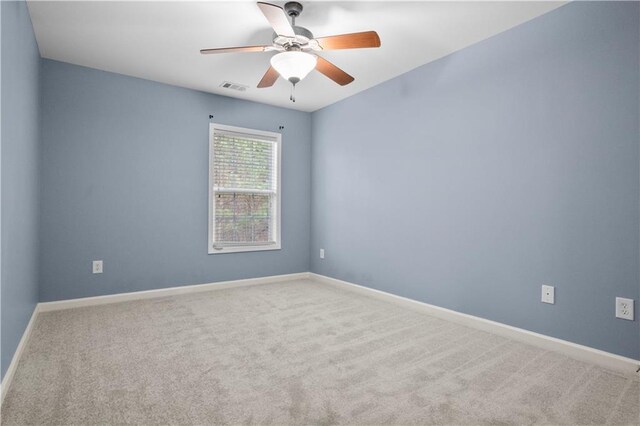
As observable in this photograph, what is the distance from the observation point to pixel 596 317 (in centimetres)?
220

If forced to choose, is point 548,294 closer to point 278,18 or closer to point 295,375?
point 295,375

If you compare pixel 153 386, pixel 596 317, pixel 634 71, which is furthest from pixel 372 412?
pixel 634 71

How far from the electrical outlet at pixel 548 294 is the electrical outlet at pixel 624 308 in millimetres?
347

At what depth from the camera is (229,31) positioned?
8.84 ft

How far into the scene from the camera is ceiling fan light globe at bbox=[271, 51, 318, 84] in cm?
231

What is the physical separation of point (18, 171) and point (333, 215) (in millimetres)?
3180

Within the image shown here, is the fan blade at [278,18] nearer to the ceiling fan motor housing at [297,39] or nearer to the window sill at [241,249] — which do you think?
the ceiling fan motor housing at [297,39]

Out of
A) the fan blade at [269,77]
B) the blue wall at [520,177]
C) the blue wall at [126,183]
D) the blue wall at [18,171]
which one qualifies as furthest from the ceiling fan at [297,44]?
the blue wall at [126,183]

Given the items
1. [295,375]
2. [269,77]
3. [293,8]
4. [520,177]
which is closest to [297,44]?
[293,8]

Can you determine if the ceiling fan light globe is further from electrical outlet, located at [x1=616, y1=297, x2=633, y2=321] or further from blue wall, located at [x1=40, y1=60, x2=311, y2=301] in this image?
electrical outlet, located at [x1=616, y1=297, x2=633, y2=321]

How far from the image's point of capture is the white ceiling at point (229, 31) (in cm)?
240

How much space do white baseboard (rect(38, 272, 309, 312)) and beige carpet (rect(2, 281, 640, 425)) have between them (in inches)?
9.7

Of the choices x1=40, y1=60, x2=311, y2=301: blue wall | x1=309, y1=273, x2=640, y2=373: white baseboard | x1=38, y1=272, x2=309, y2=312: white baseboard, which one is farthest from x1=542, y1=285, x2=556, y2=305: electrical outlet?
x1=40, y1=60, x2=311, y2=301: blue wall

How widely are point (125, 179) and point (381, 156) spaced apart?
2.78 m
